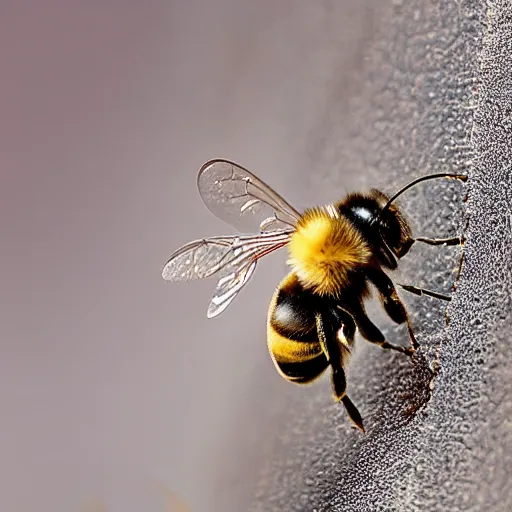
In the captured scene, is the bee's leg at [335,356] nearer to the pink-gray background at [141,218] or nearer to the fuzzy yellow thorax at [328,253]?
the fuzzy yellow thorax at [328,253]

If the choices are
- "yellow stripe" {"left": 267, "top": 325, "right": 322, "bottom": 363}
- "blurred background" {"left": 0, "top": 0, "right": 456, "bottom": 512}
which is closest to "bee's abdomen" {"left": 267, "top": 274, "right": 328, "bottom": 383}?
"yellow stripe" {"left": 267, "top": 325, "right": 322, "bottom": 363}

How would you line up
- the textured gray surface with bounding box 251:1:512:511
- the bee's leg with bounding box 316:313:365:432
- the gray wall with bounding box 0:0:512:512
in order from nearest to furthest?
the textured gray surface with bounding box 251:1:512:511
the bee's leg with bounding box 316:313:365:432
the gray wall with bounding box 0:0:512:512

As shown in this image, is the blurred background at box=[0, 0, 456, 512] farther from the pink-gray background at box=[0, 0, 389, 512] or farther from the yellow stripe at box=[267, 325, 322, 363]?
the yellow stripe at box=[267, 325, 322, 363]

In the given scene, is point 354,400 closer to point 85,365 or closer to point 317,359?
point 317,359

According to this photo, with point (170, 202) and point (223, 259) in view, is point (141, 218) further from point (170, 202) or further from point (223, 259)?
point (223, 259)

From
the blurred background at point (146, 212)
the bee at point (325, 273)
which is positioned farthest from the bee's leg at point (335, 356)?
the blurred background at point (146, 212)

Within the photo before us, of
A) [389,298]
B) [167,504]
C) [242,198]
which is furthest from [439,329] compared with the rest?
[167,504]
